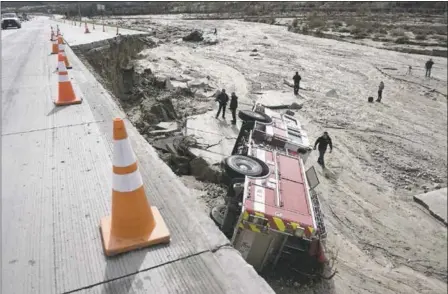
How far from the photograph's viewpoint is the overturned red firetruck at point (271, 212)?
5.04 m

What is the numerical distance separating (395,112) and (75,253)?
1690 centimetres

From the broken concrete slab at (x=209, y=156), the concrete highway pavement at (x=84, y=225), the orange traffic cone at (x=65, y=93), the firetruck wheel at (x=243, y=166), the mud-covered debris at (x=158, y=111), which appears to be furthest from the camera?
the mud-covered debris at (x=158, y=111)

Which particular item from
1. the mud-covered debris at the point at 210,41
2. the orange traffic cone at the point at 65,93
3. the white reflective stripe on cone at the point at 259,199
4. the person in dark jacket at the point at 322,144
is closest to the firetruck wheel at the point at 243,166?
the white reflective stripe on cone at the point at 259,199

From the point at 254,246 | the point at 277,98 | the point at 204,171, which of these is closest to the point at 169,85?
the point at 277,98

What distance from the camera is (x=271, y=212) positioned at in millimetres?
5047

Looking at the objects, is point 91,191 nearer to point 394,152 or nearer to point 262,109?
point 262,109

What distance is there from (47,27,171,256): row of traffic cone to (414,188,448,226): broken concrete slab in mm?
8402

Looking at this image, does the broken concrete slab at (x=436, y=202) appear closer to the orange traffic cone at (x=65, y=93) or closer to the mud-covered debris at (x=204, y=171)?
the mud-covered debris at (x=204, y=171)

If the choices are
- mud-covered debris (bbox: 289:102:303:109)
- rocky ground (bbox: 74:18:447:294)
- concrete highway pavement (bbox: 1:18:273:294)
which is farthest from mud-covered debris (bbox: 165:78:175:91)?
concrete highway pavement (bbox: 1:18:273:294)

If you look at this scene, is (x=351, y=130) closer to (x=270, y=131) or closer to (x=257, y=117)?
(x=257, y=117)

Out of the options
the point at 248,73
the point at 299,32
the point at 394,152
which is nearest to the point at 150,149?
the point at 394,152

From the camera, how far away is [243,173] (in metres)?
5.79

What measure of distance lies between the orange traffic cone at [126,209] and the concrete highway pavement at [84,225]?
101 millimetres

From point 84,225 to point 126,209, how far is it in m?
0.75
